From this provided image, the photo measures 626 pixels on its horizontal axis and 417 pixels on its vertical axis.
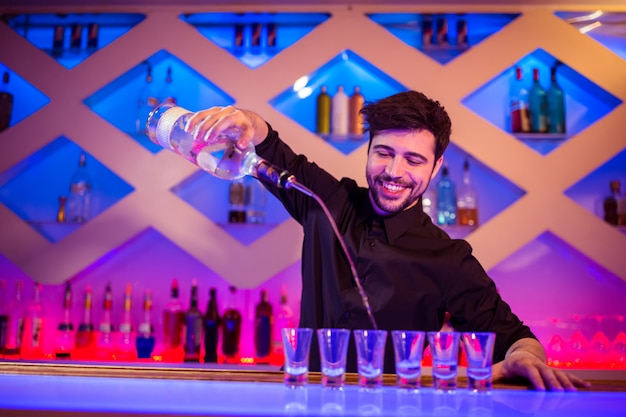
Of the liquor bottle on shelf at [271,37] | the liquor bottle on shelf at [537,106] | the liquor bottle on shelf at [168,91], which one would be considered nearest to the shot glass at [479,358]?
the liquor bottle on shelf at [537,106]

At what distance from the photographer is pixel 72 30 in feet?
10.0

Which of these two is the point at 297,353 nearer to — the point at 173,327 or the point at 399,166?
the point at 399,166

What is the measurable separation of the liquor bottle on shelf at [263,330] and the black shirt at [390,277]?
0.90 m

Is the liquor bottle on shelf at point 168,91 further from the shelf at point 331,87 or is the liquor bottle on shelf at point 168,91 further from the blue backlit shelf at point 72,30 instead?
the shelf at point 331,87

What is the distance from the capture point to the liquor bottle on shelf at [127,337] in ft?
9.04

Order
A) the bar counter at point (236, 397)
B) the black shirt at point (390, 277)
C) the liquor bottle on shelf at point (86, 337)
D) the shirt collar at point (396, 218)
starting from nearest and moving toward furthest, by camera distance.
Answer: the bar counter at point (236, 397), the black shirt at point (390, 277), the shirt collar at point (396, 218), the liquor bottle on shelf at point (86, 337)

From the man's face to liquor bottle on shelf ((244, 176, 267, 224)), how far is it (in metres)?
1.18

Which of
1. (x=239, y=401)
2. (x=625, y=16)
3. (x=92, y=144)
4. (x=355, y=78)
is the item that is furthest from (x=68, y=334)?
(x=625, y=16)

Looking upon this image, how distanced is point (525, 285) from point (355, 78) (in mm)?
1223

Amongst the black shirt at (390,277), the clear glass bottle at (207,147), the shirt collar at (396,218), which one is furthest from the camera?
the shirt collar at (396,218)

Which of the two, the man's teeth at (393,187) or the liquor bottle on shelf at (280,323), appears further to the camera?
the liquor bottle on shelf at (280,323)

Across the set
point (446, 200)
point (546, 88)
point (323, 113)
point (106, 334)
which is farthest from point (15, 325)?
point (546, 88)

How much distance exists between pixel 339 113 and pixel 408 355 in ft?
6.24

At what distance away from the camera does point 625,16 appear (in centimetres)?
287
